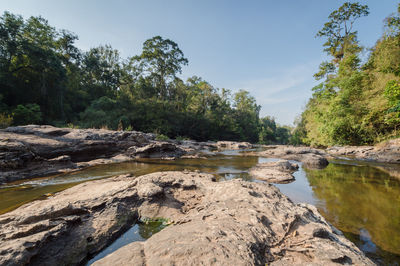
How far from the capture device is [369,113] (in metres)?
11.4

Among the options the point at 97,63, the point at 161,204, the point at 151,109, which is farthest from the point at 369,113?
the point at 97,63

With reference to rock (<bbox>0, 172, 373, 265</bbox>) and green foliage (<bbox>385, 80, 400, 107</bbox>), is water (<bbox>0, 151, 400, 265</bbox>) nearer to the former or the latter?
rock (<bbox>0, 172, 373, 265</bbox>)

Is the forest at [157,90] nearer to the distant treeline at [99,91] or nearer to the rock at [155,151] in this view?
the distant treeline at [99,91]

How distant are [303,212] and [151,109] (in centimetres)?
2422

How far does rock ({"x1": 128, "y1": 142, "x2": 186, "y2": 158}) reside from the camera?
31.5 ft

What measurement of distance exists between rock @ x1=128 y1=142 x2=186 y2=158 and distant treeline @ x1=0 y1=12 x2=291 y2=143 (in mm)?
6643

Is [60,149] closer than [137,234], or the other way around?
[137,234]

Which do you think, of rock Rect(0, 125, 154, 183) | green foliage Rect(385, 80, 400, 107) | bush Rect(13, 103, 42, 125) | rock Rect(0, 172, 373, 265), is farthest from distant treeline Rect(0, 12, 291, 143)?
green foliage Rect(385, 80, 400, 107)

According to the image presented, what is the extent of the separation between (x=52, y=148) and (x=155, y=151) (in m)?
4.89

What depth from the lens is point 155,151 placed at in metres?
10.1

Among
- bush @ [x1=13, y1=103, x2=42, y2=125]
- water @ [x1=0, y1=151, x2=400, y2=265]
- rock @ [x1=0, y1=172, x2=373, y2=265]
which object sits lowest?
water @ [x1=0, y1=151, x2=400, y2=265]

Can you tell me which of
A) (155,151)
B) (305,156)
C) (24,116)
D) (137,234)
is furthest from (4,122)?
(305,156)

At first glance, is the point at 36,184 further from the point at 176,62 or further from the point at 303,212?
the point at 176,62

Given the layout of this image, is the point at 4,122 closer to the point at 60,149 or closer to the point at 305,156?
the point at 60,149
